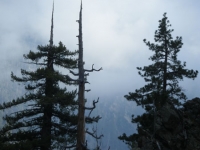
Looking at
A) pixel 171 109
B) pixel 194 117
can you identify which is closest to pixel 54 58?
pixel 171 109

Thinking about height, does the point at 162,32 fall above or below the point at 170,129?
above

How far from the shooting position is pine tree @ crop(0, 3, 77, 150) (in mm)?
15867

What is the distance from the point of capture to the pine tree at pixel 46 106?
15.9m

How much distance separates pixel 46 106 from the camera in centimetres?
1695

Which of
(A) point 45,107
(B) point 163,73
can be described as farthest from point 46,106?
(B) point 163,73

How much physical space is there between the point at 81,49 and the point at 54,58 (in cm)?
772

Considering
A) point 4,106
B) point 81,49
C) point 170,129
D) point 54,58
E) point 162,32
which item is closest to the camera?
point 81,49

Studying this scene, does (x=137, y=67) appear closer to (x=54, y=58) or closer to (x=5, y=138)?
(x=54, y=58)

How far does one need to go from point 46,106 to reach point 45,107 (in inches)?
4.6

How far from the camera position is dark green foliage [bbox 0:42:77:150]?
15867 millimetres

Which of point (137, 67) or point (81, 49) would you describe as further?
point (137, 67)

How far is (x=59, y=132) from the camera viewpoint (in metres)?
17.1

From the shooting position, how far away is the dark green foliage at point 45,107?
15.9 metres

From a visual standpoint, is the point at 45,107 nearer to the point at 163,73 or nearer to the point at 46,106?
the point at 46,106
